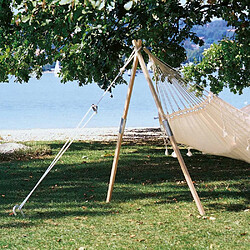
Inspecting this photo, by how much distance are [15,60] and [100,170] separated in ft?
8.74

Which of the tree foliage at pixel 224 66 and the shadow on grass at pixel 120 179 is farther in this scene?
the tree foliage at pixel 224 66

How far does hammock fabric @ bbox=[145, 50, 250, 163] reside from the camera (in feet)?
16.3

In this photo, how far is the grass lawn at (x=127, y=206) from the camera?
133 inches

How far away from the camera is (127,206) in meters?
4.44

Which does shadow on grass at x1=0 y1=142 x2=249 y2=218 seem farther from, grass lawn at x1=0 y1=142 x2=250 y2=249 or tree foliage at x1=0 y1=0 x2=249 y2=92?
tree foliage at x1=0 y1=0 x2=249 y2=92

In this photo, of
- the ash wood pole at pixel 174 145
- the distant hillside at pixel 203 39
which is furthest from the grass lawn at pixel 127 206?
the distant hillside at pixel 203 39

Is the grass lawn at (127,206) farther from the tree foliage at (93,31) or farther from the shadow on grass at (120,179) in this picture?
the tree foliage at (93,31)

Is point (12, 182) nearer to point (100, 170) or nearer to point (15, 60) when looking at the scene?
point (100, 170)

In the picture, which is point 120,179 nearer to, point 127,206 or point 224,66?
point 127,206

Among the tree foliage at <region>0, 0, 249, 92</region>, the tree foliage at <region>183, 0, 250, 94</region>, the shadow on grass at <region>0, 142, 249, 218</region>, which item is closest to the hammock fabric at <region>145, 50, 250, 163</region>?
the shadow on grass at <region>0, 142, 249, 218</region>

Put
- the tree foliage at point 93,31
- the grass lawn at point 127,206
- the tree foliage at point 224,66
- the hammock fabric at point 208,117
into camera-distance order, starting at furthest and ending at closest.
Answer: the tree foliage at point 224,66, the tree foliage at point 93,31, the hammock fabric at point 208,117, the grass lawn at point 127,206

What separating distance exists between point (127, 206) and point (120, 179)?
135 cm

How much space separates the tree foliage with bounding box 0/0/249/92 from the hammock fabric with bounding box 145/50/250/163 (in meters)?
0.93

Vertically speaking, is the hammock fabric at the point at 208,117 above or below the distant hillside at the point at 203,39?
below
